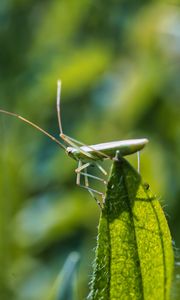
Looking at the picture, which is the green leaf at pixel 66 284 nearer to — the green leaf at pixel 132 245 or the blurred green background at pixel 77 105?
the green leaf at pixel 132 245

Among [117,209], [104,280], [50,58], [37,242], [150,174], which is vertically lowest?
[104,280]

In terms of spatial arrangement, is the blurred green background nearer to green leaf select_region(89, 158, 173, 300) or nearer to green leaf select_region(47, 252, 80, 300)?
green leaf select_region(47, 252, 80, 300)

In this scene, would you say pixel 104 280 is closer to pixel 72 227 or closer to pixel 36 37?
pixel 72 227

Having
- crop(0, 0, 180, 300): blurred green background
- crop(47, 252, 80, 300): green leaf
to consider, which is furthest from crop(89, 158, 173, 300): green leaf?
crop(0, 0, 180, 300): blurred green background

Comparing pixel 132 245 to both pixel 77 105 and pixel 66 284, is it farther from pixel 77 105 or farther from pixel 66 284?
pixel 77 105

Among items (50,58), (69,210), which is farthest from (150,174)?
(50,58)

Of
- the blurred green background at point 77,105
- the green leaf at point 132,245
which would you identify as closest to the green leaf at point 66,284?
the green leaf at point 132,245

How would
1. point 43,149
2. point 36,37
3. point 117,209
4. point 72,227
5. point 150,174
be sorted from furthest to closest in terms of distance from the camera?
point 36,37 → point 43,149 → point 72,227 → point 150,174 → point 117,209
